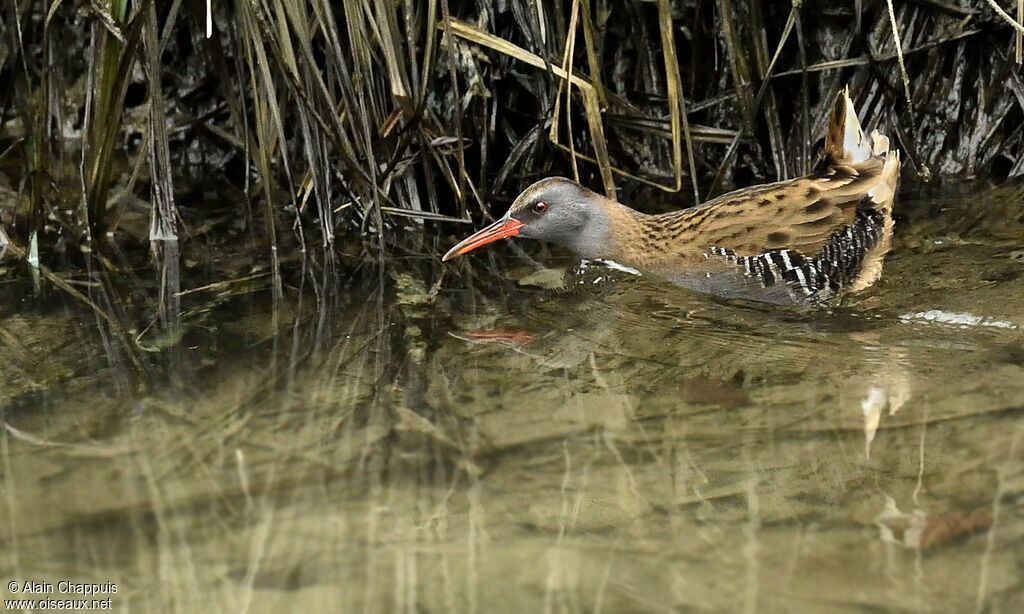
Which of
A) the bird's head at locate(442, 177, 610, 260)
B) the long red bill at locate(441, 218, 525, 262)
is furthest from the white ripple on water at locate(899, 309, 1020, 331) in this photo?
the long red bill at locate(441, 218, 525, 262)

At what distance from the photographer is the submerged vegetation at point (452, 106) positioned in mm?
4148

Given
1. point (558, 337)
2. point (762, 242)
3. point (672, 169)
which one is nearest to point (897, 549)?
point (558, 337)

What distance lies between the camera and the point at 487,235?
423 cm

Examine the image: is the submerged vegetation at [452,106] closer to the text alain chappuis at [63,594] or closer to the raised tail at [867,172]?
the raised tail at [867,172]

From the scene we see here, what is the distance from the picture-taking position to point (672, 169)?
5109 mm

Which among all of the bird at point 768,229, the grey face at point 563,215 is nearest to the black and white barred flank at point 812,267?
the bird at point 768,229

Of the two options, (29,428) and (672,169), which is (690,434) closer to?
(29,428)

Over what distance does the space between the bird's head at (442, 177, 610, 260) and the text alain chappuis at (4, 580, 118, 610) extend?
7.28ft

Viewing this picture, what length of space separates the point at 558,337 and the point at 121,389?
4.36 feet

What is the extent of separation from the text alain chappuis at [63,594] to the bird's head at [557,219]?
2220 millimetres

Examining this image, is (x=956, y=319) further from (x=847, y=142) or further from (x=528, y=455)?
(x=528, y=455)

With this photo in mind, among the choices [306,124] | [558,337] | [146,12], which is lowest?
[558,337]

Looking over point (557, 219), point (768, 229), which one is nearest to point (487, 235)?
point (557, 219)

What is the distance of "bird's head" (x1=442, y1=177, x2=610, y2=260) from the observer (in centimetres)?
426
